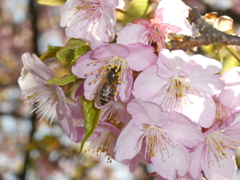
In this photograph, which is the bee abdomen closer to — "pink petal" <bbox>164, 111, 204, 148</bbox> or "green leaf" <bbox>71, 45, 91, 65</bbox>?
"green leaf" <bbox>71, 45, 91, 65</bbox>

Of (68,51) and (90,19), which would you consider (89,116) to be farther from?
(90,19)

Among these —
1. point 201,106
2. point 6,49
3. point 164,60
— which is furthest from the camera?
point 6,49

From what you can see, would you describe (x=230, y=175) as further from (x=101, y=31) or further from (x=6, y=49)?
(x=6, y=49)

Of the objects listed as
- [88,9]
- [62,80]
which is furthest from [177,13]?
[62,80]

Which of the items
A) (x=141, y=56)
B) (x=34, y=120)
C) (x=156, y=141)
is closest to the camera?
(x=141, y=56)

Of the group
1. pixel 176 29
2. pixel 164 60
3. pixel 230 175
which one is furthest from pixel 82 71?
pixel 230 175
